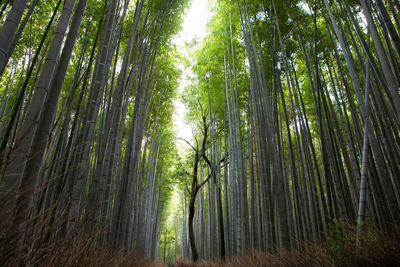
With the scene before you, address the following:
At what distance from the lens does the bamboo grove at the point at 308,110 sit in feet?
7.05

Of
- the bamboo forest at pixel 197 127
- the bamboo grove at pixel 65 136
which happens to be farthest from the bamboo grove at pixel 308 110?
the bamboo grove at pixel 65 136

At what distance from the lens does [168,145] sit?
27.8ft

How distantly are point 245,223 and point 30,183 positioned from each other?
369cm

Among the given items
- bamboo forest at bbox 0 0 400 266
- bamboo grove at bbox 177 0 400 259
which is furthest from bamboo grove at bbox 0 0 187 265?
bamboo grove at bbox 177 0 400 259

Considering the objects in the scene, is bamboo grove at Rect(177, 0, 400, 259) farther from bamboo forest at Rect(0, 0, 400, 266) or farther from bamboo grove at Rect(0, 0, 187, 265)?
bamboo grove at Rect(0, 0, 187, 265)

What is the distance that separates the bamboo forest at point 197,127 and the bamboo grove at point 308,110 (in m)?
0.03

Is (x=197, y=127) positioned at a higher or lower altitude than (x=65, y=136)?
higher

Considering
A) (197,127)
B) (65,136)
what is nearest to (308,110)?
(197,127)

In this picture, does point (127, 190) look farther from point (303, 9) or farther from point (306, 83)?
point (306, 83)

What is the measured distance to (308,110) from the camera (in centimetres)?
614

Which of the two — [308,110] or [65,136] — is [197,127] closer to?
[308,110]

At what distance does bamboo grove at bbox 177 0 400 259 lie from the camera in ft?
7.05

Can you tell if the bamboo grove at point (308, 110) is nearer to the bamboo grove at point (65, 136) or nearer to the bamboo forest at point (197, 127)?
the bamboo forest at point (197, 127)

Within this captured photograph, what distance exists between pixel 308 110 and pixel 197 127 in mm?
3843
